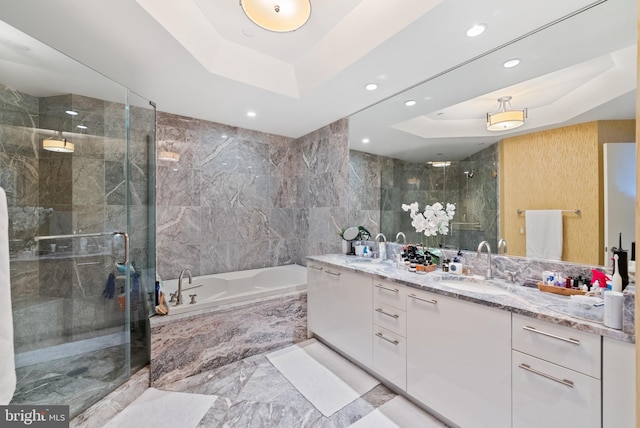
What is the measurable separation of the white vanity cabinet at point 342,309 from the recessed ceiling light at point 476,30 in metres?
1.80

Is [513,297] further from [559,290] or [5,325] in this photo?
[5,325]

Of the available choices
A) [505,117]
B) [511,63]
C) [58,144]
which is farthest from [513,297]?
[58,144]

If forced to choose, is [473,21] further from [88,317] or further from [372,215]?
[88,317]

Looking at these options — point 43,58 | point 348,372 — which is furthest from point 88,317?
point 348,372

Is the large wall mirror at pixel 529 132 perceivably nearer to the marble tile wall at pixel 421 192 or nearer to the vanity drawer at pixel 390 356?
the marble tile wall at pixel 421 192

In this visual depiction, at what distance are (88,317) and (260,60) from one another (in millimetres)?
2642

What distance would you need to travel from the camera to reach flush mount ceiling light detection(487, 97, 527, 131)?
1684 millimetres

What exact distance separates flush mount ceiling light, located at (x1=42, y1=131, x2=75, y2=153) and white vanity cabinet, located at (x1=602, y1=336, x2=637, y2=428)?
3.52m

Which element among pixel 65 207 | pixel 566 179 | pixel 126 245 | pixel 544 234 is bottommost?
pixel 126 245

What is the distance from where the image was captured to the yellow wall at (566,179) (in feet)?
4.56

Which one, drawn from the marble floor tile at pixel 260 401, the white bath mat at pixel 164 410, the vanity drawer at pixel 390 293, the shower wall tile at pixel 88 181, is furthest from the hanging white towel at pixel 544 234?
the shower wall tile at pixel 88 181

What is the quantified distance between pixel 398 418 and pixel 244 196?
286 cm

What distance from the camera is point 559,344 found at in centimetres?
109

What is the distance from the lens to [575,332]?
1.06m
